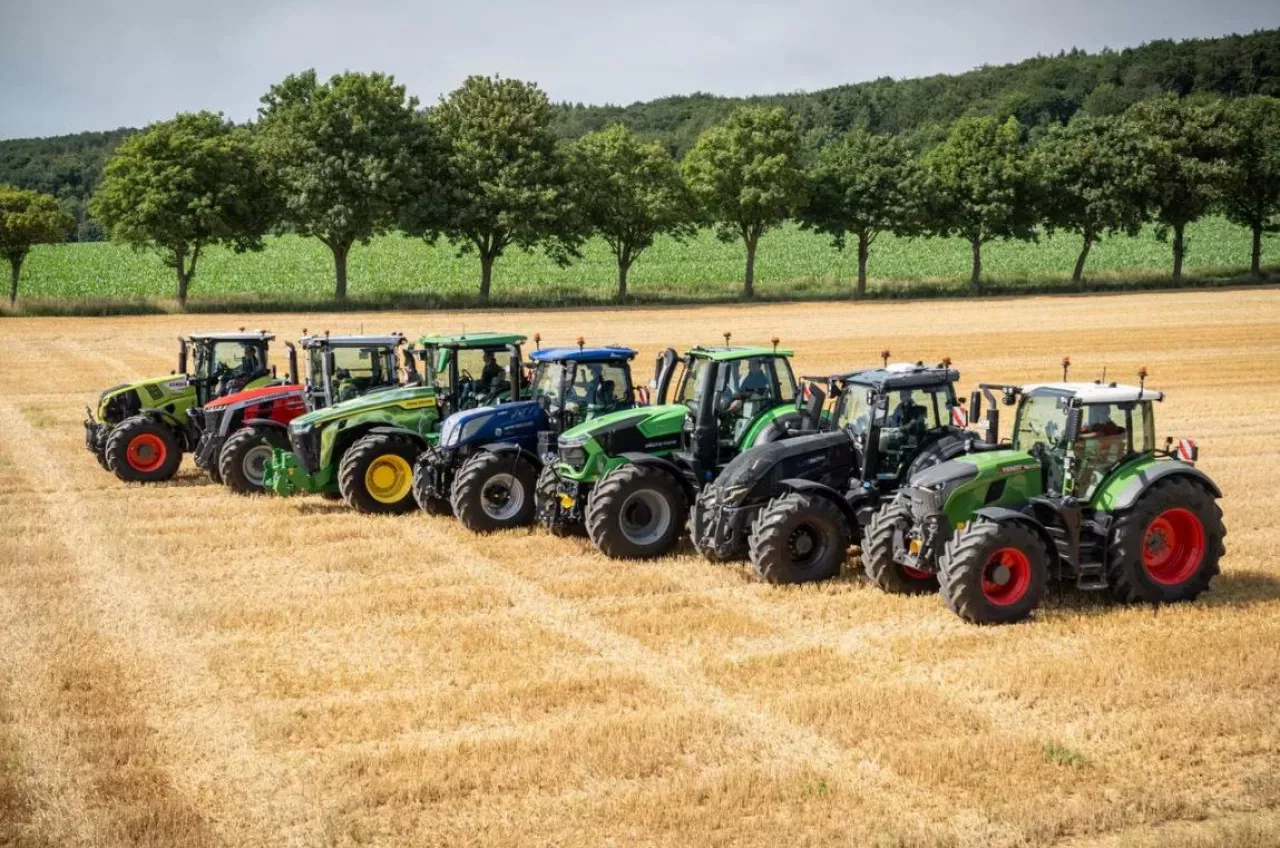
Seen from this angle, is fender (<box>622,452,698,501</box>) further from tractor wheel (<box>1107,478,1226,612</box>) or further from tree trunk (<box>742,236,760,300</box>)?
tree trunk (<box>742,236,760,300</box>)

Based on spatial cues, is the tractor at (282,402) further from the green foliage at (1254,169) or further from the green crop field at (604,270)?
the green foliage at (1254,169)

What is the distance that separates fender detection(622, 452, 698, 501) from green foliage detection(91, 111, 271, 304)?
44.2 meters

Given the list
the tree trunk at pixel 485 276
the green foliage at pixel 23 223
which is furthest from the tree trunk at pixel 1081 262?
the green foliage at pixel 23 223

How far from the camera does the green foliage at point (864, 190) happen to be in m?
65.0

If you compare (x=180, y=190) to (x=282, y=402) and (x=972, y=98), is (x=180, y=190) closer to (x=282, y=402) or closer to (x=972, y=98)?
(x=282, y=402)

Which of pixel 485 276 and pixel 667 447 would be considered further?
pixel 485 276

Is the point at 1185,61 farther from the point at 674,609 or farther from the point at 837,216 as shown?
the point at 674,609

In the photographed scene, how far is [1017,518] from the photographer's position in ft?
37.7

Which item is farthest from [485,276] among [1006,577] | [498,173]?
[1006,577]

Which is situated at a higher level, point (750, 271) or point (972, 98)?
point (972, 98)

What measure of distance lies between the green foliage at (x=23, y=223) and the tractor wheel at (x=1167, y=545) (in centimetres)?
5427

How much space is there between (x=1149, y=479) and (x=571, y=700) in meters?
5.52

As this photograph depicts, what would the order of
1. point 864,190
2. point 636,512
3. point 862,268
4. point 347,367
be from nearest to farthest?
point 636,512 → point 347,367 → point 864,190 → point 862,268

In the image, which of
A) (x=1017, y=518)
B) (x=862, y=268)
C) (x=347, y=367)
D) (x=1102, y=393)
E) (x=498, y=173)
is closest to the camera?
(x=1017, y=518)
